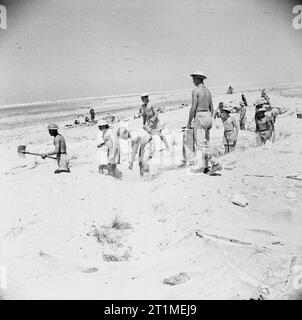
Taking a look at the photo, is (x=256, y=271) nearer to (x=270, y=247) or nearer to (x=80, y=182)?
(x=270, y=247)

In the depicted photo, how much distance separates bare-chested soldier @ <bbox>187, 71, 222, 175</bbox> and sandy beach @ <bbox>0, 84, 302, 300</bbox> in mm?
426

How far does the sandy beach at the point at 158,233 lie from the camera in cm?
512

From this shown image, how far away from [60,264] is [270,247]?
2751mm

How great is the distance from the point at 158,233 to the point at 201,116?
8.44 ft

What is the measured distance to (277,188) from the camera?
685 cm

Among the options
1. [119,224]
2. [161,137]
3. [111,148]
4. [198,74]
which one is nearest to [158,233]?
[119,224]

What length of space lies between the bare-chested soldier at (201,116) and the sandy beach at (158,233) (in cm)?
43

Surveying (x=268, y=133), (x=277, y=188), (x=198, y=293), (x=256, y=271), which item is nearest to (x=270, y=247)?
(x=256, y=271)

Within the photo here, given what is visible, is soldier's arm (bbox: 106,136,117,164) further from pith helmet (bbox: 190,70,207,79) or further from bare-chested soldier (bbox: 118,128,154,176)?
pith helmet (bbox: 190,70,207,79)

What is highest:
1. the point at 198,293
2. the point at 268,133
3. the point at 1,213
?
the point at 268,133

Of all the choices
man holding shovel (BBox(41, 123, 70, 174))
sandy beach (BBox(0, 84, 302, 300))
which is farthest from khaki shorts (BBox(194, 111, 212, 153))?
man holding shovel (BBox(41, 123, 70, 174))

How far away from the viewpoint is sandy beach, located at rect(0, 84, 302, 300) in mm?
5117

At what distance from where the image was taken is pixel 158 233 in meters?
6.38

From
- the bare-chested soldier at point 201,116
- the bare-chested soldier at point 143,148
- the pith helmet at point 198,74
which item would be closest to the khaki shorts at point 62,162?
the bare-chested soldier at point 143,148
